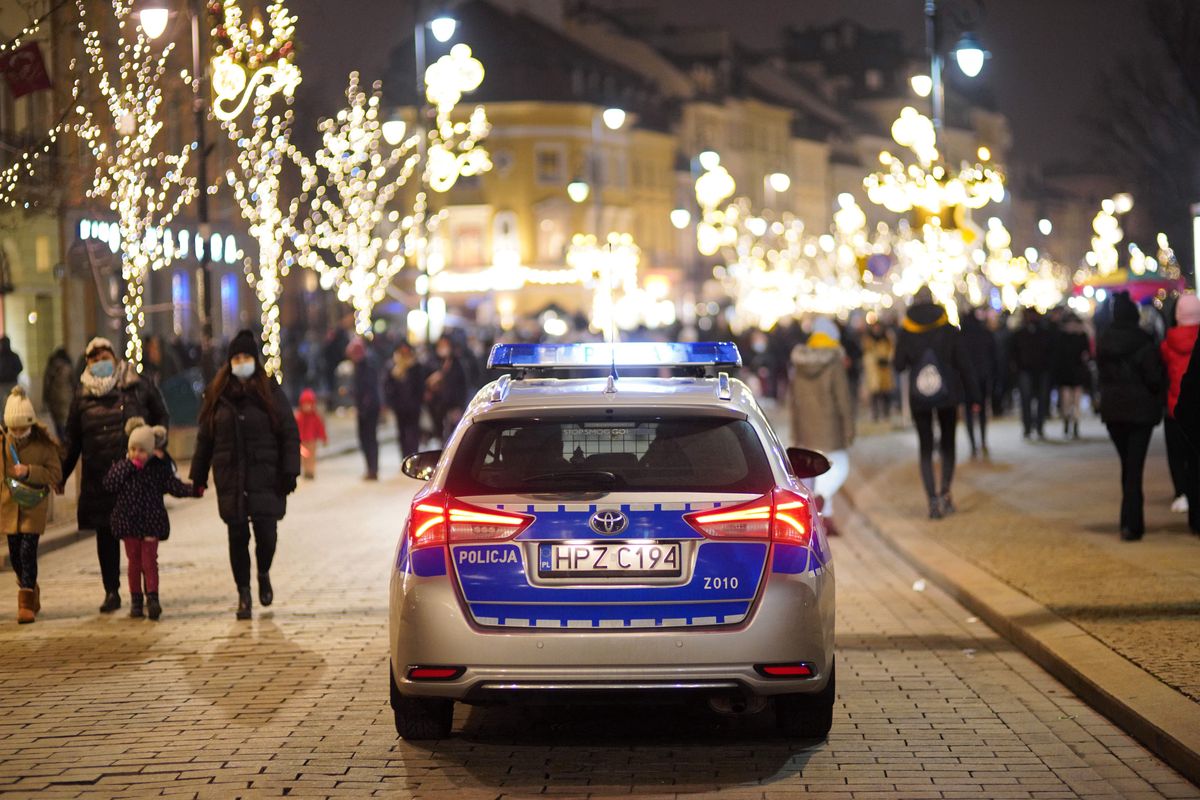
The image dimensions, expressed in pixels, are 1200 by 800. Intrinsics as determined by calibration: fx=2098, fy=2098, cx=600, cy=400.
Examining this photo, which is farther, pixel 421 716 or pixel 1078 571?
pixel 1078 571

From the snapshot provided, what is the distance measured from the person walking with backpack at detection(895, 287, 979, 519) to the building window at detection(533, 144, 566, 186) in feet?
265

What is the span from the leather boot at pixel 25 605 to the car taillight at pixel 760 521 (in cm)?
626

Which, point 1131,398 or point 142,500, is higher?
point 1131,398

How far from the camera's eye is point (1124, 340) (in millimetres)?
15102

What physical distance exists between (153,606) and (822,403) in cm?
668

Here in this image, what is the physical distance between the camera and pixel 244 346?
12555 mm

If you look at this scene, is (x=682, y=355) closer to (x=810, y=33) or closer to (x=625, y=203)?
(x=625, y=203)

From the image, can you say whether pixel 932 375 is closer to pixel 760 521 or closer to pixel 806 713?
pixel 806 713

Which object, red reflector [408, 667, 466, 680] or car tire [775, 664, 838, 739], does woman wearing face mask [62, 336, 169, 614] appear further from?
car tire [775, 664, 838, 739]

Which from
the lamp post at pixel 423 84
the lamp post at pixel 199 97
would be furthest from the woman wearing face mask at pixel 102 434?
the lamp post at pixel 423 84

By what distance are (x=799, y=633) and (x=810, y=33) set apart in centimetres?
17038

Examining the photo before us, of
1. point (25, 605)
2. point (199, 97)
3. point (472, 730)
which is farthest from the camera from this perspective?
point (199, 97)

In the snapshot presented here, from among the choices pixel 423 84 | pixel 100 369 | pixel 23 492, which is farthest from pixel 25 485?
pixel 423 84

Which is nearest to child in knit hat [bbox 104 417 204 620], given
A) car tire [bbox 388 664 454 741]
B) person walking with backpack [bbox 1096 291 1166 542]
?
car tire [bbox 388 664 454 741]
